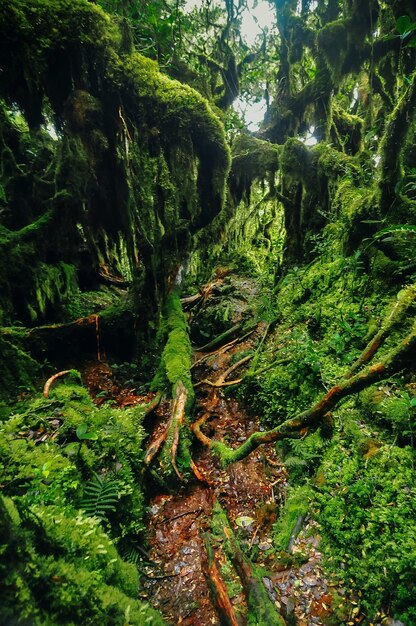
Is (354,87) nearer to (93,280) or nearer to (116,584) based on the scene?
(93,280)

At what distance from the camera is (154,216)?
727 cm

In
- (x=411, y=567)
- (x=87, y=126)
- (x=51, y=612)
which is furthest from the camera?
(x=87, y=126)

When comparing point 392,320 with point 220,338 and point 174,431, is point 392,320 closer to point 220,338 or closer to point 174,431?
point 174,431

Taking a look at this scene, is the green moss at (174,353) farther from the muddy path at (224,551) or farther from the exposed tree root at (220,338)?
the exposed tree root at (220,338)

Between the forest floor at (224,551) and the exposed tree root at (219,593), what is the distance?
0.01 meters

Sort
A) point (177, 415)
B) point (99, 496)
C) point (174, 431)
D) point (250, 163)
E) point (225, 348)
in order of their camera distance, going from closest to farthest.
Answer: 1. point (99, 496)
2. point (174, 431)
3. point (177, 415)
4. point (225, 348)
5. point (250, 163)

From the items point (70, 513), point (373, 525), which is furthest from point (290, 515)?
point (70, 513)

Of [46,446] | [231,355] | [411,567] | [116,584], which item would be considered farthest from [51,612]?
[231,355]

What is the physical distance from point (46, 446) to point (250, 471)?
325 centimetres

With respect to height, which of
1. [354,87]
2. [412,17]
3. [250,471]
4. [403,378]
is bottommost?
[250,471]

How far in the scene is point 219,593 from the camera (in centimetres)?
315

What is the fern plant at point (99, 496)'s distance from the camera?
3287 mm

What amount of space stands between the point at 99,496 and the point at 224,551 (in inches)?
67.8

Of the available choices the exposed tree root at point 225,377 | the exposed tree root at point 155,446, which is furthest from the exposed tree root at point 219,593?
the exposed tree root at point 225,377
